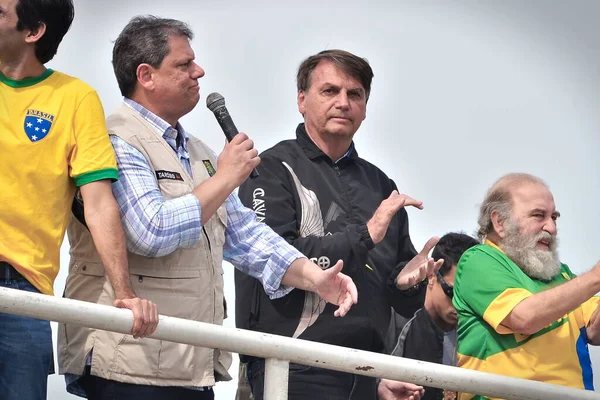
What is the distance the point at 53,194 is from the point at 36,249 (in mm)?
174

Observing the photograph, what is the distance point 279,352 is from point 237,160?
0.76 meters

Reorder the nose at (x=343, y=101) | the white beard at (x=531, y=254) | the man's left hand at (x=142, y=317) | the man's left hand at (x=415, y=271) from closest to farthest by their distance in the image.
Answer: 1. the man's left hand at (x=142, y=317)
2. the white beard at (x=531, y=254)
3. the man's left hand at (x=415, y=271)
4. the nose at (x=343, y=101)

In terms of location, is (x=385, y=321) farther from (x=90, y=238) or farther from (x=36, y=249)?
(x=36, y=249)

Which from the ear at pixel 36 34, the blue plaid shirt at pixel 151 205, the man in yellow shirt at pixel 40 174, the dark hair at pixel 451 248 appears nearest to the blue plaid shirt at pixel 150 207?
the blue plaid shirt at pixel 151 205

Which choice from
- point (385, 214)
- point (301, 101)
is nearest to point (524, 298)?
point (385, 214)

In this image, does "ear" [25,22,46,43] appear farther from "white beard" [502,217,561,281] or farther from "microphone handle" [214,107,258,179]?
"white beard" [502,217,561,281]

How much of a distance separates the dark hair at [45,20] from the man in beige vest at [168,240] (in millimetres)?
356

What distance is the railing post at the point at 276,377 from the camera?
10.3 ft

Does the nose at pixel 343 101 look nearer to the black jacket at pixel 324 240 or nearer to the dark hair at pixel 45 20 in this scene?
the black jacket at pixel 324 240

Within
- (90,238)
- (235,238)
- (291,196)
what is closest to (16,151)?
(90,238)

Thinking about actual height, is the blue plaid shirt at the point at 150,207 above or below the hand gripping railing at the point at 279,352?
above

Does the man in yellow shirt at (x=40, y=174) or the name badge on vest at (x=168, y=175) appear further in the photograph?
the name badge on vest at (x=168, y=175)

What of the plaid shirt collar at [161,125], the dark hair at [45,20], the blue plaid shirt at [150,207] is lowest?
the blue plaid shirt at [150,207]

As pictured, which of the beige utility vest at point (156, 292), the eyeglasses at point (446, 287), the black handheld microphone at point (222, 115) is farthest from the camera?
the eyeglasses at point (446, 287)
